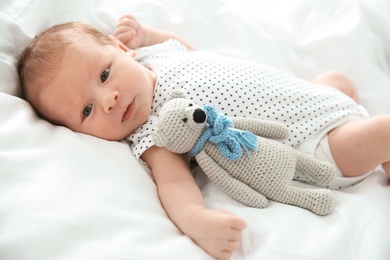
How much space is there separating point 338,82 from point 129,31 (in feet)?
2.29

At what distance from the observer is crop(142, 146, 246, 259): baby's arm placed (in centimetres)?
78

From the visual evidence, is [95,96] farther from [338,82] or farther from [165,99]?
[338,82]

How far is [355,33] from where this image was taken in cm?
144

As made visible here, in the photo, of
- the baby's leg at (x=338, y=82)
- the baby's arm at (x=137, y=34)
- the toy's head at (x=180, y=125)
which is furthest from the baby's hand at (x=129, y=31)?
the baby's leg at (x=338, y=82)

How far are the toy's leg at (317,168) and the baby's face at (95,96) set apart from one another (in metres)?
0.41

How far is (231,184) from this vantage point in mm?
896

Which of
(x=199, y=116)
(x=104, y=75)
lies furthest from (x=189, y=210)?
(x=104, y=75)

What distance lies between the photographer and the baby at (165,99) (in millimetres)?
991

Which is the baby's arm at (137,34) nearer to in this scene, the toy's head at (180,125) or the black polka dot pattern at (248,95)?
the black polka dot pattern at (248,95)

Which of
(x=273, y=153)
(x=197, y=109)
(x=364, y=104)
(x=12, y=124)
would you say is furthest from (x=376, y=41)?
(x=12, y=124)

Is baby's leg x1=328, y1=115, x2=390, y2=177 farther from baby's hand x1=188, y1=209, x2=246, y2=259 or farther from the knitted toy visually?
baby's hand x1=188, y1=209, x2=246, y2=259

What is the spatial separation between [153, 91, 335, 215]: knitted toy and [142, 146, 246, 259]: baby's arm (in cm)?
6

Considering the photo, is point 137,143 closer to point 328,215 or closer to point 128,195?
point 128,195

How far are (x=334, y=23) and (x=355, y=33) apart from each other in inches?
4.2
